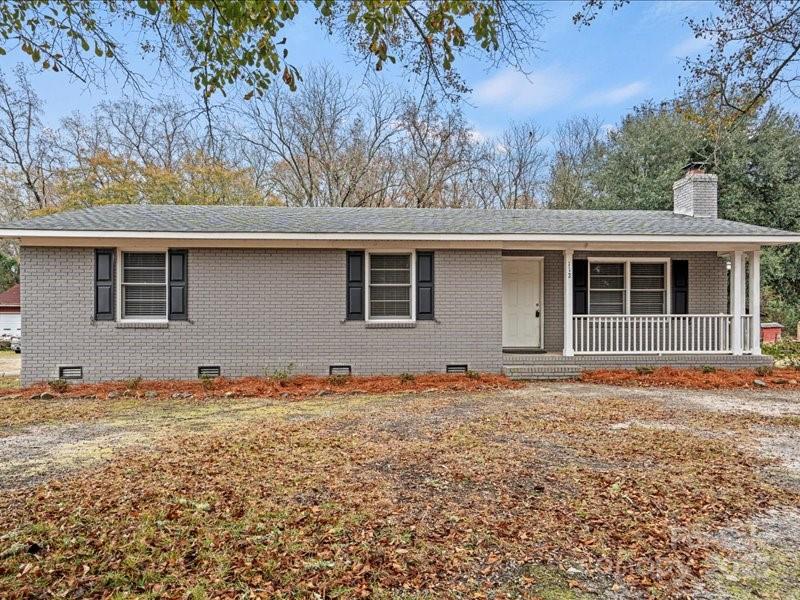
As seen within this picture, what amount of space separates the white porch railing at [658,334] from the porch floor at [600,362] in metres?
0.17

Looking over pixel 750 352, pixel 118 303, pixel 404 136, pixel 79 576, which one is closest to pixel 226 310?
pixel 118 303

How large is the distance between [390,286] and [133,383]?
4.86 meters

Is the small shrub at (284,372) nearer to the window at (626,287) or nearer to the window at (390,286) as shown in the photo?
the window at (390,286)

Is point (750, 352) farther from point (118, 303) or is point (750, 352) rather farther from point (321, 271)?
point (118, 303)

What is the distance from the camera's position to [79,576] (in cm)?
256

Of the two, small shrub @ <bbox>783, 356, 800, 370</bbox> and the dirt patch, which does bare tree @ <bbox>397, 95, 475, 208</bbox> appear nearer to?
small shrub @ <bbox>783, 356, 800, 370</bbox>

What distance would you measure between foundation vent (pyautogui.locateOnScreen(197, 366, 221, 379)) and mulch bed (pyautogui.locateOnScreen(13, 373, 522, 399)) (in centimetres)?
22

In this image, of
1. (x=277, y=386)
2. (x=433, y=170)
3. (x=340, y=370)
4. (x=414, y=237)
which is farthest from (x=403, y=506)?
(x=433, y=170)

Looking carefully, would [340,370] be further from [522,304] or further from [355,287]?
[522,304]

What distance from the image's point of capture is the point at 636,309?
1093cm

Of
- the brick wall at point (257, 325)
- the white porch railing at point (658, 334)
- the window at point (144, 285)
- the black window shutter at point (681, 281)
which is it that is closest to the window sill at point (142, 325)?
the brick wall at point (257, 325)

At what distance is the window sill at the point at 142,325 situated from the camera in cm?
891

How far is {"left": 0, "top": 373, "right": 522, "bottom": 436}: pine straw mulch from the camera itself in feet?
23.1

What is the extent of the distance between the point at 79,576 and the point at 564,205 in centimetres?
2521
